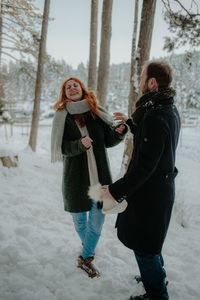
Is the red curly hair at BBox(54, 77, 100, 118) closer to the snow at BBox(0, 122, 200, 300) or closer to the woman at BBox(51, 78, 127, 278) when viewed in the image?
the woman at BBox(51, 78, 127, 278)

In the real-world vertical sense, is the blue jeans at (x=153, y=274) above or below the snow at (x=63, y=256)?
above

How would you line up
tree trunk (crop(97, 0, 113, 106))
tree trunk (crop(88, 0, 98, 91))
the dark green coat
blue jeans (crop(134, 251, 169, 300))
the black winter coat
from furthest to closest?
tree trunk (crop(88, 0, 98, 91)) < tree trunk (crop(97, 0, 113, 106)) < the dark green coat < blue jeans (crop(134, 251, 169, 300)) < the black winter coat

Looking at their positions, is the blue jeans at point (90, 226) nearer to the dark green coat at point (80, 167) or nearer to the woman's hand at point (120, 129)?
the dark green coat at point (80, 167)

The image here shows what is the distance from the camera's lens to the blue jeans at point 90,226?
7.16ft

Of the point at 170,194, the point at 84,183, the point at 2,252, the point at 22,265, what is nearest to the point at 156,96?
the point at 170,194

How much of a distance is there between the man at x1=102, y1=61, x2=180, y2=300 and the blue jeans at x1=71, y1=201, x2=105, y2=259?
0.54 meters

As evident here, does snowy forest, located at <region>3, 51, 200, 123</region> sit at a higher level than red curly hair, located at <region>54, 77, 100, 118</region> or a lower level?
higher

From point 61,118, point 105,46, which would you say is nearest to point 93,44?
point 105,46

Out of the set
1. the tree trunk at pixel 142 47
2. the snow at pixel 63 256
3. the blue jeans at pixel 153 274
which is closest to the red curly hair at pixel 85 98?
the blue jeans at pixel 153 274

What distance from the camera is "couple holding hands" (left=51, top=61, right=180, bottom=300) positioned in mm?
1384

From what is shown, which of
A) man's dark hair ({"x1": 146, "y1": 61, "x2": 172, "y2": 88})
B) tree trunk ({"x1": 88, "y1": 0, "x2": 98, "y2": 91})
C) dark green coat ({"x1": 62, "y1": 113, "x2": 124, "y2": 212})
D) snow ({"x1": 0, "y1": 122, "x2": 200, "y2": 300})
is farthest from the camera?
tree trunk ({"x1": 88, "y1": 0, "x2": 98, "y2": 91})

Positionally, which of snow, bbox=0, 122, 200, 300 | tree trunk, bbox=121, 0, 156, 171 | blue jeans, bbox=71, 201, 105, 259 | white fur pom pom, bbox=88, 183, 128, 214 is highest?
tree trunk, bbox=121, 0, 156, 171

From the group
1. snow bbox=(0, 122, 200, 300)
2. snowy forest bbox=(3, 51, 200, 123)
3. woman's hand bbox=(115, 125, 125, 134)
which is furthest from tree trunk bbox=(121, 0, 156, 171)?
woman's hand bbox=(115, 125, 125, 134)

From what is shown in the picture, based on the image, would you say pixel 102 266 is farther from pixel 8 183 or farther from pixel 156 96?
pixel 8 183
